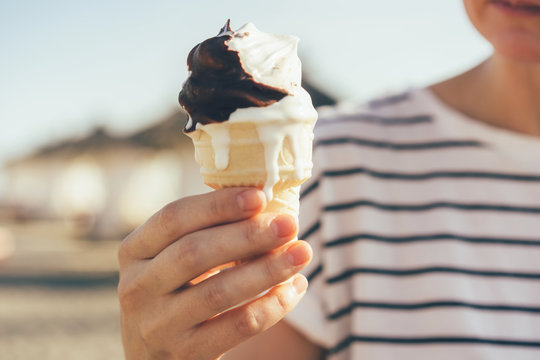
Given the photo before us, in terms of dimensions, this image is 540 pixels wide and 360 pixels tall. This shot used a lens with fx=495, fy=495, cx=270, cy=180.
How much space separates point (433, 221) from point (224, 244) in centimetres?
123

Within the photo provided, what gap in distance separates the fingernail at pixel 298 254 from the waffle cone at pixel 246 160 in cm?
20

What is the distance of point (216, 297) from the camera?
144cm

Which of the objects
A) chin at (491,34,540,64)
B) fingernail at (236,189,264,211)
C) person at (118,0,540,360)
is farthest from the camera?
person at (118,0,540,360)

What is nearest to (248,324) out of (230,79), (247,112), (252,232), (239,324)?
(239,324)

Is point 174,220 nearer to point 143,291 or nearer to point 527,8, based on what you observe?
point 143,291

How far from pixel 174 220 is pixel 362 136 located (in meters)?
1.25

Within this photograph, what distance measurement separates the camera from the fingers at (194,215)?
55.7 inches

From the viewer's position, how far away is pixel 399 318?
86.0 inches

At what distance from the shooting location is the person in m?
2.09

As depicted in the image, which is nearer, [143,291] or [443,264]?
[143,291]

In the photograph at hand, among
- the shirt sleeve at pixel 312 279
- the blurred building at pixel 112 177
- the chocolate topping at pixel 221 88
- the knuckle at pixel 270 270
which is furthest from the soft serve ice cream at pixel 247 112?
the blurred building at pixel 112 177

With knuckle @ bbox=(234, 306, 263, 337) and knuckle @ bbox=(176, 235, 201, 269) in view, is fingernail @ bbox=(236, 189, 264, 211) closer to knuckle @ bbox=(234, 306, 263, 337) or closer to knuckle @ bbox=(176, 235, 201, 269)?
knuckle @ bbox=(176, 235, 201, 269)

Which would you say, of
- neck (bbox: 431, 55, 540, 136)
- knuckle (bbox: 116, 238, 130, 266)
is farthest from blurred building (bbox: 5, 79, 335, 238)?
knuckle (bbox: 116, 238, 130, 266)

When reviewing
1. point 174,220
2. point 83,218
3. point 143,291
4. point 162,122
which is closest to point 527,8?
point 174,220
